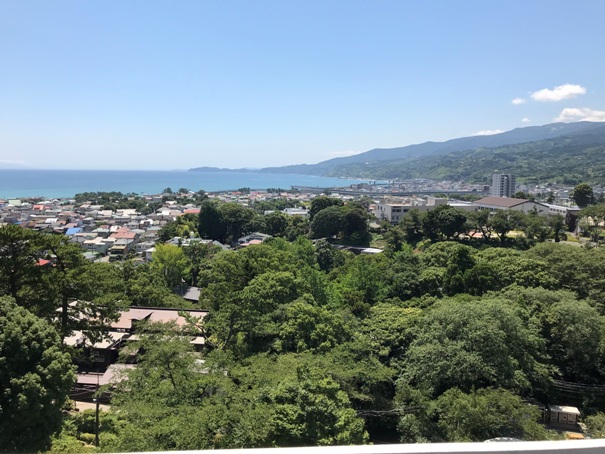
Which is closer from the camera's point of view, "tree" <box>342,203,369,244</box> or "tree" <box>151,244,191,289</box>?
"tree" <box>151,244,191,289</box>

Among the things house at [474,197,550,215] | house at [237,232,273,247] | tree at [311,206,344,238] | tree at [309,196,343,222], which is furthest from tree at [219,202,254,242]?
house at [474,197,550,215]

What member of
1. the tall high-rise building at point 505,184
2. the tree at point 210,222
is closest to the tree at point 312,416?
the tree at point 210,222

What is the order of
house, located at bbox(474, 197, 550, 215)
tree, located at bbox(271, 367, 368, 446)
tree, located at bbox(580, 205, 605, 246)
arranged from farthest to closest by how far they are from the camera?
house, located at bbox(474, 197, 550, 215)
tree, located at bbox(580, 205, 605, 246)
tree, located at bbox(271, 367, 368, 446)

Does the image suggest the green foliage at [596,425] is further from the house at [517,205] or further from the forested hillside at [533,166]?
the forested hillside at [533,166]

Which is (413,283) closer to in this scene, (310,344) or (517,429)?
(310,344)

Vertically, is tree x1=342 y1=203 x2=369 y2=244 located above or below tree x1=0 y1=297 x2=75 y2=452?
below

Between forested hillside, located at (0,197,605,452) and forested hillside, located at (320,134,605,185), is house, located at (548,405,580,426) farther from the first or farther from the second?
forested hillside, located at (320,134,605,185)

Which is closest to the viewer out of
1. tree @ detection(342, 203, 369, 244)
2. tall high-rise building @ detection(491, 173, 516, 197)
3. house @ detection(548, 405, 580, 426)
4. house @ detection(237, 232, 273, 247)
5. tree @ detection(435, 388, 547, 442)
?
tree @ detection(435, 388, 547, 442)

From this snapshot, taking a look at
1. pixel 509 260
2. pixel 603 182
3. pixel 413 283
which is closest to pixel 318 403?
pixel 413 283

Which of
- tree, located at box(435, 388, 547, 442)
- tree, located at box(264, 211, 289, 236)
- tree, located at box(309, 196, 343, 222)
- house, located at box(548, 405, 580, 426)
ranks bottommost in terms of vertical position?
house, located at box(548, 405, 580, 426)

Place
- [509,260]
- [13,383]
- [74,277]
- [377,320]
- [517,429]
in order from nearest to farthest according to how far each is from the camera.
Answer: [13,383] < [517,429] < [74,277] < [377,320] < [509,260]
